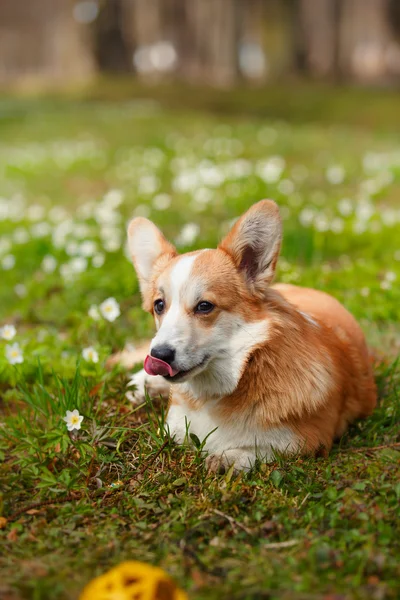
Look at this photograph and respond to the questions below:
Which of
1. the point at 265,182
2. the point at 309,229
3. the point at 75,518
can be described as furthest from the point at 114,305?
the point at 265,182

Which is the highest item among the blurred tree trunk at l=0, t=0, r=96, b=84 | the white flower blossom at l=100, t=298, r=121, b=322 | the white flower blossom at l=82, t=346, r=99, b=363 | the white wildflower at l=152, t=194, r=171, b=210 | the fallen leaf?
the blurred tree trunk at l=0, t=0, r=96, b=84

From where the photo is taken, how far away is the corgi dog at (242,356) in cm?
273

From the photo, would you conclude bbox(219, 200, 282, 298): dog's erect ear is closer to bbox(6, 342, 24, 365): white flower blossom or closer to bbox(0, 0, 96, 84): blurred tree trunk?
bbox(6, 342, 24, 365): white flower blossom

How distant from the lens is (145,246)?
322 cm

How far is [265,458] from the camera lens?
278 cm

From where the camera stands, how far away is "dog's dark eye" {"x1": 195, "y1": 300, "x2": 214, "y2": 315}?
275 centimetres

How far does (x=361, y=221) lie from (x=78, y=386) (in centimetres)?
357

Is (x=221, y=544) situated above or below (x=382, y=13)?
below

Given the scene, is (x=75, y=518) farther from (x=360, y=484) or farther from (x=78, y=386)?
(x=360, y=484)

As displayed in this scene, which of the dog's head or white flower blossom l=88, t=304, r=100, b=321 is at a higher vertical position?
the dog's head

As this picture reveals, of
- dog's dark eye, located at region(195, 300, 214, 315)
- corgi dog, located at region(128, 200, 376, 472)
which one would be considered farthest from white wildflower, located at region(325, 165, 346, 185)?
dog's dark eye, located at region(195, 300, 214, 315)

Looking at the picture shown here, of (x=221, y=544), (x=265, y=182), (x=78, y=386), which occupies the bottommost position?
(x=221, y=544)

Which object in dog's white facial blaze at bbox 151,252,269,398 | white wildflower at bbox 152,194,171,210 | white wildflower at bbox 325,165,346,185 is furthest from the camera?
white wildflower at bbox 325,165,346,185

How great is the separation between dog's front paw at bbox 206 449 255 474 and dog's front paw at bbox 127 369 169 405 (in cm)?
62
